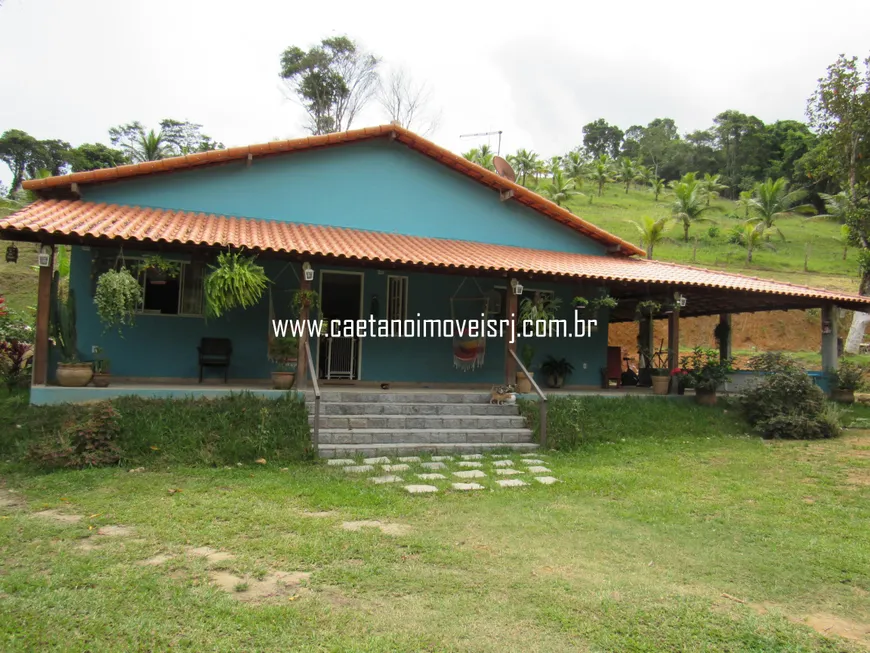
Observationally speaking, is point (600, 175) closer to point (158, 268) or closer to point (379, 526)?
point (158, 268)

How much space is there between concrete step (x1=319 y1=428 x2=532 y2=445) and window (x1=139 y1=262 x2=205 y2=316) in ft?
13.1

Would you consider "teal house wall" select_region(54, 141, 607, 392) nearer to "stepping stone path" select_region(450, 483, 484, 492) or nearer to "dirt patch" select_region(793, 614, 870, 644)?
"stepping stone path" select_region(450, 483, 484, 492)

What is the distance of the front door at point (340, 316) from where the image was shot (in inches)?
483

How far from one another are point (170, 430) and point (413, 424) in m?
3.44

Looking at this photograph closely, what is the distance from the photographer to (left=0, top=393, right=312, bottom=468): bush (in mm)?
7864

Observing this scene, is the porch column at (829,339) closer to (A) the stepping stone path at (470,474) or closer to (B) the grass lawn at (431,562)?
(B) the grass lawn at (431,562)

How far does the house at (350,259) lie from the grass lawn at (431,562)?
11.8 feet

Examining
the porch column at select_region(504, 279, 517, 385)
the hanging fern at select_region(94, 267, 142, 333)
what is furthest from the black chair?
the porch column at select_region(504, 279, 517, 385)

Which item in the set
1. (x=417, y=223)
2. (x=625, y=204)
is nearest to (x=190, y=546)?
(x=417, y=223)

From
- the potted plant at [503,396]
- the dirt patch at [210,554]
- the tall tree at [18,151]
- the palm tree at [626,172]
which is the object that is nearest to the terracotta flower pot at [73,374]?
the dirt patch at [210,554]

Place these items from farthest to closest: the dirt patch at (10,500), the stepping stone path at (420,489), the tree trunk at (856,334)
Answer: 1. the tree trunk at (856,334)
2. the stepping stone path at (420,489)
3. the dirt patch at (10,500)

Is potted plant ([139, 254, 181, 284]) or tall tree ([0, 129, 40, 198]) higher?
tall tree ([0, 129, 40, 198])

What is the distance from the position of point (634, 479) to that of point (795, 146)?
5455 centimetres

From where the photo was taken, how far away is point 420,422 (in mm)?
9797
